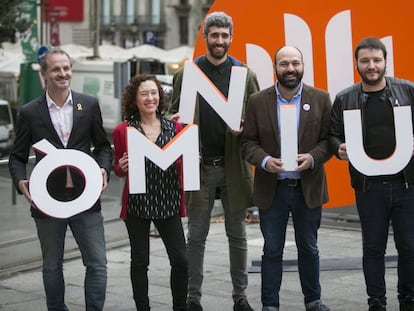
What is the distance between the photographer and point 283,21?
302 inches

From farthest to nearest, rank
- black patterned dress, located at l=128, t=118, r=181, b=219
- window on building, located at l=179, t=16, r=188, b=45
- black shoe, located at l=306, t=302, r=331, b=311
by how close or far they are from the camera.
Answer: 1. window on building, located at l=179, t=16, r=188, b=45
2. black shoe, located at l=306, t=302, r=331, b=311
3. black patterned dress, located at l=128, t=118, r=181, b=219

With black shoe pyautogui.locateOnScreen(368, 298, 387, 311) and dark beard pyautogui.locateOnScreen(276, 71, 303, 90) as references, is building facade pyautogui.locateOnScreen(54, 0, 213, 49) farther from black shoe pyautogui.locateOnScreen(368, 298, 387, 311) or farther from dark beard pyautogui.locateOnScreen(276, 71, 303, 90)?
black shoe pyautogui.locateOnScreen(368, 298, 387, 311)

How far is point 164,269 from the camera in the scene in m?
8.09

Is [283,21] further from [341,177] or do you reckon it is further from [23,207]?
[23,207]

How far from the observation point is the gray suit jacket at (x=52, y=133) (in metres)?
5.66

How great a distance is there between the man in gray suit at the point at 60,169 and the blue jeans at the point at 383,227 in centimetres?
170

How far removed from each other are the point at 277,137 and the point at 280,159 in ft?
0.55

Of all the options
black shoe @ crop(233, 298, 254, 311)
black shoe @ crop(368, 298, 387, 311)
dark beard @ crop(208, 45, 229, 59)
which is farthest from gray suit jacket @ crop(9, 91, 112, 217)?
black shoe @ crop(368, 298, 387, 311)

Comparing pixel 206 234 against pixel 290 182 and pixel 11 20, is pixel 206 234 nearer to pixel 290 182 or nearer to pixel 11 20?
pixel 290 182

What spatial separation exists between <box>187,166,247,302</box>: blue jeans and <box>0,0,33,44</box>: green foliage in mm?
14947

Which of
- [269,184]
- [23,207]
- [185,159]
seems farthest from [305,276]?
[23,207]

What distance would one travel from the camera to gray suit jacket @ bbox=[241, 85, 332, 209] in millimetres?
6016

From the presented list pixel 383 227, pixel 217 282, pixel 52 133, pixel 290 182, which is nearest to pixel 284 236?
pixel 290 182

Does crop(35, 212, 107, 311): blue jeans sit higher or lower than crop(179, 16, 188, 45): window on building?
lower
